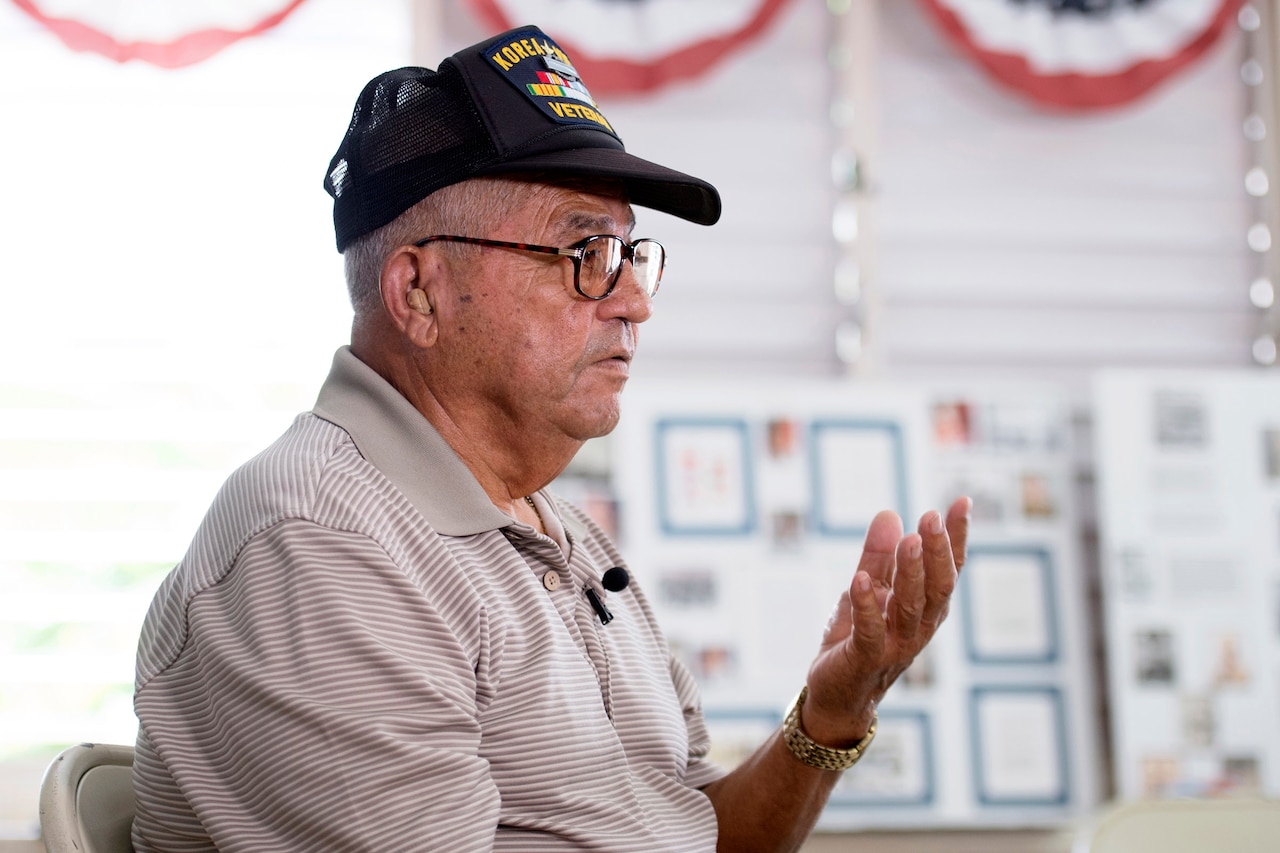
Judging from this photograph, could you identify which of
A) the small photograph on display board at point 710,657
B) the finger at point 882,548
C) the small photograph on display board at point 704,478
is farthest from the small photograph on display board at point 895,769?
the finger at point 882,548

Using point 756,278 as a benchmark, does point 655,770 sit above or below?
below

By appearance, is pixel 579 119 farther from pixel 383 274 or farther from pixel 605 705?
pixel 605 705

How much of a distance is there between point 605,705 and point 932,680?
2.10 metres

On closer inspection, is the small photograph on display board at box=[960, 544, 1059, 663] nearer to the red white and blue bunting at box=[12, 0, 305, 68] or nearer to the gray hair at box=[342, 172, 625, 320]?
the gray hair at box=[342, 172, 625, 320]

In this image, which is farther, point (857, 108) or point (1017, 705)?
point (857, 108)

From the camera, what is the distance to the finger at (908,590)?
1238 mm

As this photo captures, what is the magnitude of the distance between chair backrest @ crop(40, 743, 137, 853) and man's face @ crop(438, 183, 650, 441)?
533 mm

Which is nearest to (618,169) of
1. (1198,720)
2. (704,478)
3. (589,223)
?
(589,223)

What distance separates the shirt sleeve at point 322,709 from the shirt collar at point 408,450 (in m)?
0.14

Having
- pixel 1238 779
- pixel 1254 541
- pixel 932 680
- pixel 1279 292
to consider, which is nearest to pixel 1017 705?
pixel 932 680

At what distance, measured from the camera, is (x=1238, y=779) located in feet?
10.8

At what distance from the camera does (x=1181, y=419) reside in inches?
134

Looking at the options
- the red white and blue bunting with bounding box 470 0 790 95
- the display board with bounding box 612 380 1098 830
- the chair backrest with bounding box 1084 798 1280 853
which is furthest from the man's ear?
the red white and blue bunting with bounding box 470 0 790 95

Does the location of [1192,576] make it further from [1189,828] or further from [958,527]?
[958,527]
